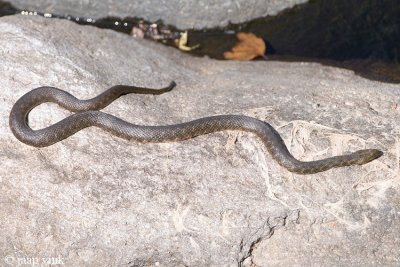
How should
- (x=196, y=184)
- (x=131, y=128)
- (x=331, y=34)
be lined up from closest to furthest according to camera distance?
(x=196, y=184) → (x=131, y=128) → (x=331, y=34)

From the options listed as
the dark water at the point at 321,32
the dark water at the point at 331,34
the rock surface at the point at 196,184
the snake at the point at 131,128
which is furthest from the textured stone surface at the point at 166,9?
the snake at the point at 131,128

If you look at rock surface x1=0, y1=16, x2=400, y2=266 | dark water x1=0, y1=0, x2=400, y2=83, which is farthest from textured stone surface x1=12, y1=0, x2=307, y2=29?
rock surface x1=0, y1=16, x2=400, y2=266

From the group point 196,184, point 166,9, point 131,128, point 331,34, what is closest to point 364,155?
point 196,184

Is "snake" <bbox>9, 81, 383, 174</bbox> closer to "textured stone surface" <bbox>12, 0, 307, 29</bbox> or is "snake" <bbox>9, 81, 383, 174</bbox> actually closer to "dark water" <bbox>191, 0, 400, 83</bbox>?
"dark water" <bbox>191, 0, 400, 83</bbox>

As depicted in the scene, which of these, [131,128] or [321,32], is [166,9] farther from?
[131,128]

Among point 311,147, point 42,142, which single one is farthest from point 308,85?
point 42,142

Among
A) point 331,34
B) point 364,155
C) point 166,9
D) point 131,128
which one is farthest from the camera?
point 166,9

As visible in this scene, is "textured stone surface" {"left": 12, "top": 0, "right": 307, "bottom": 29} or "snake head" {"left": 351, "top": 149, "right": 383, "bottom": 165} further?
"textured stone surface" {"left": 12, "top": 0, "right": 307, "bottom": 29}

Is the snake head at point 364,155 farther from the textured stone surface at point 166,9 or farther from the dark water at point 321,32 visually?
the textured stone surface at point 166,9
